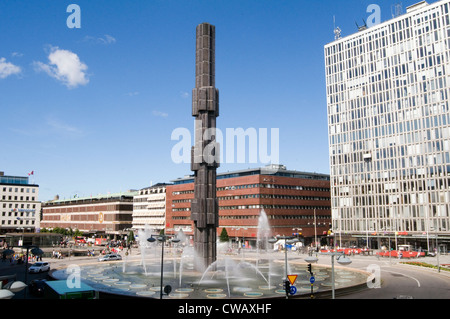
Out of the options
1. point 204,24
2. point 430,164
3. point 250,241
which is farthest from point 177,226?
point 204,24

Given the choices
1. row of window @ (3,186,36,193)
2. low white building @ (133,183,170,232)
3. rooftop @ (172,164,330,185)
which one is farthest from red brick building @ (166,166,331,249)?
row of window @ (3,186,36,193)

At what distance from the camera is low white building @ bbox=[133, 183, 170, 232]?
138625 millimetres

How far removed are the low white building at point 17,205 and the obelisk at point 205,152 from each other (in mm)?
115077

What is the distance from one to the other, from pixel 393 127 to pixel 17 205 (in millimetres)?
130917

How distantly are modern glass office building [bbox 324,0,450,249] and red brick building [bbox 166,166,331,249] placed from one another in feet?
20.9

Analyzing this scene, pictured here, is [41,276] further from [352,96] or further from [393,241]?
[352,96]

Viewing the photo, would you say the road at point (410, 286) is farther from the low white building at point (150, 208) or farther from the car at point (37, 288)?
the low white building at point (150, 208)

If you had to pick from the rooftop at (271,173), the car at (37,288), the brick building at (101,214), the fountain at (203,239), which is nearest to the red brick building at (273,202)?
the rooftop at (271,173)

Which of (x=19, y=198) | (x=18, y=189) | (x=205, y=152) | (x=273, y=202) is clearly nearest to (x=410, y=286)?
(x=205, y=152)

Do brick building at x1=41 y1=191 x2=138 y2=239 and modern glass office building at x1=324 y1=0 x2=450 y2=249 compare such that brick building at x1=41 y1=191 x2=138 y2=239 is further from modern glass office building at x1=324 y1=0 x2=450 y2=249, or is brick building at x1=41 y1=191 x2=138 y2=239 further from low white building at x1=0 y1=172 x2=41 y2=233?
modern glass office building at x1=324 y1=0 x2=450 y2=249

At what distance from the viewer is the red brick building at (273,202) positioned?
338ft

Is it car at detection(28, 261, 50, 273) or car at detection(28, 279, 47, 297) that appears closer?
car at detection(28, 279, 47, 297)

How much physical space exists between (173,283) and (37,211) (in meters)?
124
